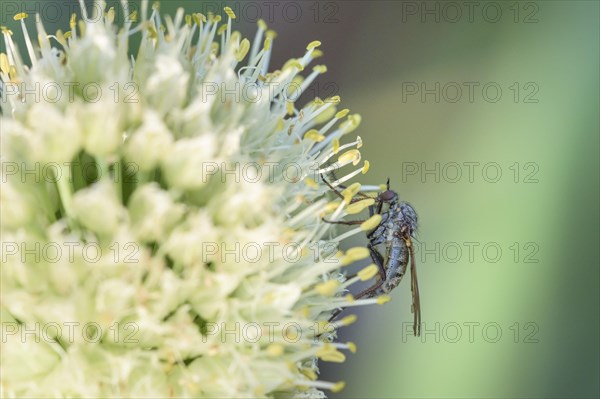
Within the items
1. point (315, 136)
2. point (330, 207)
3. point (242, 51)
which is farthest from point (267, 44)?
point (330, 207)

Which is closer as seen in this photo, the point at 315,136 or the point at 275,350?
the point at 275,350

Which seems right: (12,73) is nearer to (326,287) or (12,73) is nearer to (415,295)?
(326,287)

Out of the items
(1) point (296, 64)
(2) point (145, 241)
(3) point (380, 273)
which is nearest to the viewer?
(2) point (145, 241)

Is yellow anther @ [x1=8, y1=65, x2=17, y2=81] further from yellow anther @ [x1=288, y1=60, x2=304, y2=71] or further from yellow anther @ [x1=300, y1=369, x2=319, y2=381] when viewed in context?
yellow anther @ [x1=300, y1=369, x2=319, y2=381]

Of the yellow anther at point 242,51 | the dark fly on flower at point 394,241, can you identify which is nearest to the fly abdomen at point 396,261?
the dark fly on flower at point 394,241

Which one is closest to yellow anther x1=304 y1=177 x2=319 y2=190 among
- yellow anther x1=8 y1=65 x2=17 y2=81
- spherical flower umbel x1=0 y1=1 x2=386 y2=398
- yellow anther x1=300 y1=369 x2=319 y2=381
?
spherical flower umbel x1=0 y1=1 x2=386 y2=398

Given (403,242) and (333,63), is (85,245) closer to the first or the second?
(403,242)

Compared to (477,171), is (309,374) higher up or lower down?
lower down
